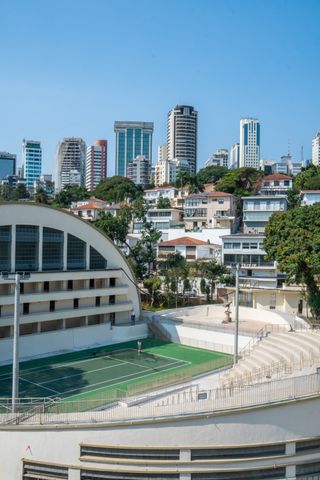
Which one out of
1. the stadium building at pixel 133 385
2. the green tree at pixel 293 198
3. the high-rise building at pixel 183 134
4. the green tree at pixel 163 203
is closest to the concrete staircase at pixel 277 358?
the stadium building at pixel 133 385

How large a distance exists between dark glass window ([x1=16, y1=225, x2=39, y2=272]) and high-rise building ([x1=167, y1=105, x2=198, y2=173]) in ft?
484

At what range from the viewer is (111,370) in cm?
2777

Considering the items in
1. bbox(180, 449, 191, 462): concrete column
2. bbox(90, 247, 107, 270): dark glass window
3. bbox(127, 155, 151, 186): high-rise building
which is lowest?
bbox(180, 449, 191, 462): concrete column

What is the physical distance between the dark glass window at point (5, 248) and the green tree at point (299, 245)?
18335 mm

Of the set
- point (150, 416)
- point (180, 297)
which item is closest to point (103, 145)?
point (180, 297)

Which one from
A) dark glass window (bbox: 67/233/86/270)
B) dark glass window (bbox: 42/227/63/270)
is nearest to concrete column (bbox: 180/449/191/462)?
dark glass window (bbox: 42/227/63/270)

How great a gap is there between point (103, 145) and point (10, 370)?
178287 mm

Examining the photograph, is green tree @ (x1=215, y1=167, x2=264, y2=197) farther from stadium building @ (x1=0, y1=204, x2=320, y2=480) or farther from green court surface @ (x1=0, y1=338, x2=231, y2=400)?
green court surface @ (x1=0, y1=338, x2=231, y2=400)

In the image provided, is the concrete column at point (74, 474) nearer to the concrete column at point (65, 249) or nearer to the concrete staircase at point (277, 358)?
the concrete staircase at point (277, 358)

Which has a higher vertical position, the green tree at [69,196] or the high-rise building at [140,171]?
the high-rise building at [140,171]

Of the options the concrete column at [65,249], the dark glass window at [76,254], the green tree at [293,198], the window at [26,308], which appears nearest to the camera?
the window at [26,308]

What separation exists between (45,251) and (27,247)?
1.39 m

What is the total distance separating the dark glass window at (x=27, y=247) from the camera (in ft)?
100

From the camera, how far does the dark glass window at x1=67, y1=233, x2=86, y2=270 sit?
3359cm
